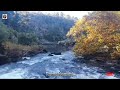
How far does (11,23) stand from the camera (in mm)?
4062

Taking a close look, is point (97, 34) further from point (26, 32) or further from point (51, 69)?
point (26, 32)

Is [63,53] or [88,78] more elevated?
[63,53]

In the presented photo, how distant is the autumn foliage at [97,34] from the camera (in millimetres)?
4086

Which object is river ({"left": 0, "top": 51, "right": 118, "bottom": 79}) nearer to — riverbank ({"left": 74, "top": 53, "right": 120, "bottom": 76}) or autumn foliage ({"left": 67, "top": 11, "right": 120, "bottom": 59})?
riverbank ({"left": 74, "top": 53, "right": 120, "bottom": 76})

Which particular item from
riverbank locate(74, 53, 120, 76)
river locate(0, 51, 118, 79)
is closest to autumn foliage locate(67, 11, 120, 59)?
riverbank locate(74, 53, 120, 76)

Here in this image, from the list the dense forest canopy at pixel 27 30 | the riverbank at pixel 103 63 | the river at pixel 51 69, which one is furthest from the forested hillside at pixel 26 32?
the riverbank at pixel 103 63

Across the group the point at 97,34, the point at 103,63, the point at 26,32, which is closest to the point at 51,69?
the point at 26,32

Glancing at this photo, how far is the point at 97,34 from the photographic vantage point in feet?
13.7

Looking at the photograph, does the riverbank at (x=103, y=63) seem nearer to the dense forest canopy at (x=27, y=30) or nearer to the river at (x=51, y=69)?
the river at (x=51, y=69)

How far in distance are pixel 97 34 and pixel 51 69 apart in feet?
2.87

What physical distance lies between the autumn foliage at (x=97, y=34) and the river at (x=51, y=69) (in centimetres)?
24
